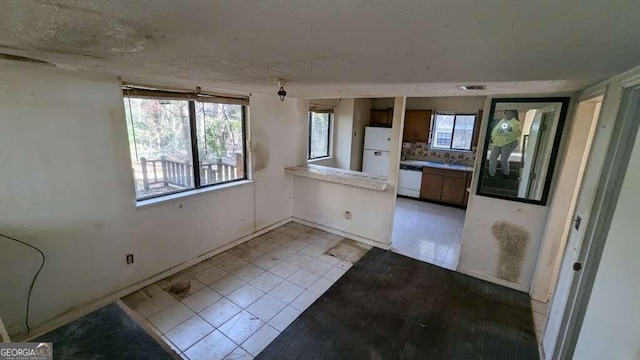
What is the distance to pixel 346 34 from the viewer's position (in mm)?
873

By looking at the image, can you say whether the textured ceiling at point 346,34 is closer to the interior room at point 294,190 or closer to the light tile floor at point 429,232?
the interior room at point 294,190

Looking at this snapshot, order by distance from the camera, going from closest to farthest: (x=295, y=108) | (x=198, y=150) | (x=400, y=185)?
(x=198, y=150) → (x=295, y=108) → (x=400, y=185)

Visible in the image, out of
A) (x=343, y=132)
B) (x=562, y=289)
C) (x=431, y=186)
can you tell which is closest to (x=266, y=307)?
(x=562, y=289)

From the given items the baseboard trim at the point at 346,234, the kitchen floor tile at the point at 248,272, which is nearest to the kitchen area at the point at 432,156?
Answer: the baseboard trim at the point at 346,234

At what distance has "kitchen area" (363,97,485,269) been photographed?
4994 mm

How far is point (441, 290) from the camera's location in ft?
8.96

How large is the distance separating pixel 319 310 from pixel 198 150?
217 cm

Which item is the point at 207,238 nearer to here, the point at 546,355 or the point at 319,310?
the point at 319,310

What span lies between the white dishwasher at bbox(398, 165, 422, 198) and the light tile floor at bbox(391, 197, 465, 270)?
280 mm

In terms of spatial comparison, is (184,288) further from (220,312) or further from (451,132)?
(451,132)

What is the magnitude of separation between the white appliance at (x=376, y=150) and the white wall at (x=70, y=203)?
163 inches

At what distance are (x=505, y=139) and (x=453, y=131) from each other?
10.3ft

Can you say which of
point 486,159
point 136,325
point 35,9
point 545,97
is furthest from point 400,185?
point 35,9

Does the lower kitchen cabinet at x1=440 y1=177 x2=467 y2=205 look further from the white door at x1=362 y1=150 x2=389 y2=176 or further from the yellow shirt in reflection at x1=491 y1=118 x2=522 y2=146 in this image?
the yellow shirt in reflection at x1=491 y1=118 x2=522 y2=146
